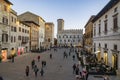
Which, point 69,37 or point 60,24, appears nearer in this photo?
point 69,37

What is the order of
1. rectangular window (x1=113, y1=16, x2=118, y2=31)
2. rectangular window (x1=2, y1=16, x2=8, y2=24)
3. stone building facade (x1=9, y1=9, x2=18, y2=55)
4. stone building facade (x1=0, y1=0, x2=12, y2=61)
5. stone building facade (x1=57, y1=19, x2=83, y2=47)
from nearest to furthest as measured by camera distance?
rectangular window (x1=113, y1=16, x2=118, y2=31)
stone building facade (x1=0, y1=0, x2=12, y2=61)
rectangular window (x1=2, y1=16, x2=8, y2=24)
stone building facade (x1=9, y1=9, x2=18, y2=55)
stone building facade (x1=57, y1=19, x2=83, y2=47)

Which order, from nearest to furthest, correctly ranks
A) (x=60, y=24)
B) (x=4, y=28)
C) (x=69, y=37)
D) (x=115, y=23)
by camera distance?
(x=115, y=23) < (x=4, y=28) < (x=69, y=37) < (x=60, y=24)

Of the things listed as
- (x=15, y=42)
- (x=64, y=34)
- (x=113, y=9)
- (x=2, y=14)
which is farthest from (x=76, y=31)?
(x=113, y=9)

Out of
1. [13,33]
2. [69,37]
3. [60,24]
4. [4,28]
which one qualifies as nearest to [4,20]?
[4,28]

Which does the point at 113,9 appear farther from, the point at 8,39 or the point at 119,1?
the point at 8,39

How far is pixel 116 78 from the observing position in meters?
22.7

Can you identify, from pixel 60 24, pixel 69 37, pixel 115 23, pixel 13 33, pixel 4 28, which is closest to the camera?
pixel 115 23

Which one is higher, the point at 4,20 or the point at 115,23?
the point at 4,20

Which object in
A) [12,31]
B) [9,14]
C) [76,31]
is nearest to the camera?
[9,14]

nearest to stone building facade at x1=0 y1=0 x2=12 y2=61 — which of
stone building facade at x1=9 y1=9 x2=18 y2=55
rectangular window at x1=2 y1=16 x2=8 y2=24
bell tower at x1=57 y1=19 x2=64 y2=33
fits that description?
rectangular window at x1=2 y1=16 x2=8 y2=24

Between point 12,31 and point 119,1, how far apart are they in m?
31.9

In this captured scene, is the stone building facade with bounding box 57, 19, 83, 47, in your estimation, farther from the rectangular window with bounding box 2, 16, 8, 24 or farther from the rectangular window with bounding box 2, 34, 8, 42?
the rectangular window with bounding box 2, 16, 8, 24

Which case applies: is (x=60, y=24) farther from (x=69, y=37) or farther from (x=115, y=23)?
(x=115, y=23)

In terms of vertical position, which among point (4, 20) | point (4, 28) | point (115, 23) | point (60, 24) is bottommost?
point (115, 23)
